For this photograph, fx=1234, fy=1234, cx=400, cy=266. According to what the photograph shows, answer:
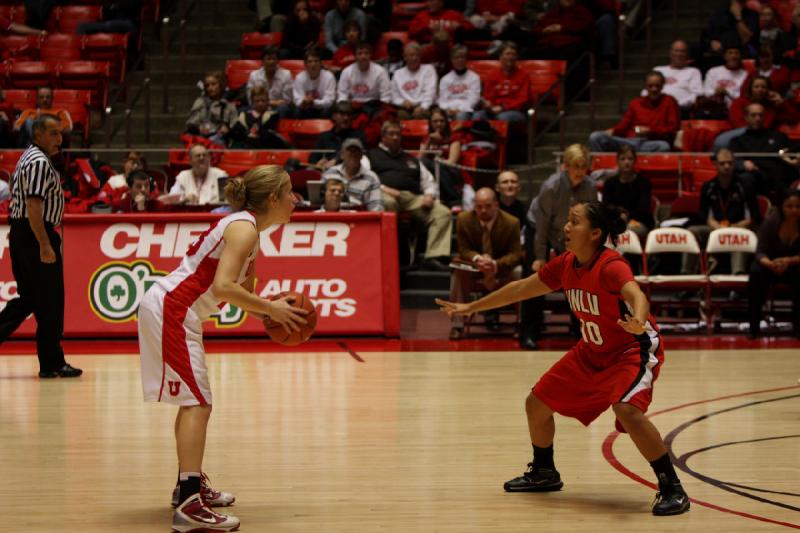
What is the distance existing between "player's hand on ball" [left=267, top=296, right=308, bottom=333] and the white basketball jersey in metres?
0.28

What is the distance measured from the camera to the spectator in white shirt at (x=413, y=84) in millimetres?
15656

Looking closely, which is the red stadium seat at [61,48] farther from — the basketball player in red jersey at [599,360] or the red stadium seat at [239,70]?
the basketball player in red jersey at [599,360]

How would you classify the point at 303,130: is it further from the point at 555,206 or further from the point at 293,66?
the point at 555,206

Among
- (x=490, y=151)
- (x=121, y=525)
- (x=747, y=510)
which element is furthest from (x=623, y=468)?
(x=490, y=151)

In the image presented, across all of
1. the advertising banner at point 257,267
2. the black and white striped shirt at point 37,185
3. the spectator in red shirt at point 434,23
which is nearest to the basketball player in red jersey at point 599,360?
the black and white striped shirt at point 37,185

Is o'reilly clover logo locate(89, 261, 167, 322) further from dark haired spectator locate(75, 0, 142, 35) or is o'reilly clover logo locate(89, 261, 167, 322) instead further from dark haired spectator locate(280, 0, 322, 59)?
dark haired spectator locate(75, 0, 142, 35)

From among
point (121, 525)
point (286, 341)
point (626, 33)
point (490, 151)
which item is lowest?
A: point (121, 525)

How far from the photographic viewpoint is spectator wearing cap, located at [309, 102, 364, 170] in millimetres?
14266

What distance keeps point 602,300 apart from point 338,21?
12183 millimetres

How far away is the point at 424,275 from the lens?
Answer: 1355cm

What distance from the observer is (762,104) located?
14195 mm

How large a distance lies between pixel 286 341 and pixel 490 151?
9.44 meters

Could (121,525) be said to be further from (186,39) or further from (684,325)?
(186,39)

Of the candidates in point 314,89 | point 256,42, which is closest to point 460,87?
point 314,89
